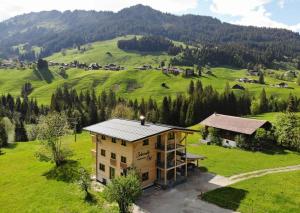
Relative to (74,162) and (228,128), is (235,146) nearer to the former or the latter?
(228,128)

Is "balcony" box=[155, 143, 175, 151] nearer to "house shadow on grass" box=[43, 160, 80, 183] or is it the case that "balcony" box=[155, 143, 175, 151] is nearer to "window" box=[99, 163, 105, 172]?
"window" box=[99, 163, 105, 172]

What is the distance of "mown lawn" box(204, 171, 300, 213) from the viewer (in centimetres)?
→ 4547

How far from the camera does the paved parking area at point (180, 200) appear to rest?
45281 mm

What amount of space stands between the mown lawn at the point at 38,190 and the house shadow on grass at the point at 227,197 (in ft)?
50.4

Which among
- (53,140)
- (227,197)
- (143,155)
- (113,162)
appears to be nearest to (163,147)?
(143,155)

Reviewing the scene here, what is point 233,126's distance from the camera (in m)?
84.8

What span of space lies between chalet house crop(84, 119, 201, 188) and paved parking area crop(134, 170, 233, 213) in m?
1.81

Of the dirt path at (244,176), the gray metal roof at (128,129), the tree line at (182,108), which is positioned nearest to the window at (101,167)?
the gray metal roof at (128,129)

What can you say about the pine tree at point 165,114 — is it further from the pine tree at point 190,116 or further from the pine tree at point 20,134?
the pine tree at point 20,134

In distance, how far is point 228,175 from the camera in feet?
195

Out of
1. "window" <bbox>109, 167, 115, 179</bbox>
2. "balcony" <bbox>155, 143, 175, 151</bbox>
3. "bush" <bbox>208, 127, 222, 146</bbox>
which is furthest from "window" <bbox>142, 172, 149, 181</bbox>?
"bush" <bbox>208, 127, 222, 146</bbox>

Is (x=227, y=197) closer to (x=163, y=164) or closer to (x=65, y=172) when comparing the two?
(x=163, y=164)

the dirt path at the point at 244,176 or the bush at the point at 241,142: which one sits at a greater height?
the bush at the point at 241,142

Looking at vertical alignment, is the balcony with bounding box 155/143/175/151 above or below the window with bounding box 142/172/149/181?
above
